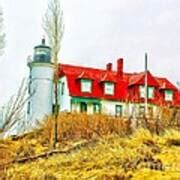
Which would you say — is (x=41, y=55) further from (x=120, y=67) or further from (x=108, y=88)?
(x=120, y=67)

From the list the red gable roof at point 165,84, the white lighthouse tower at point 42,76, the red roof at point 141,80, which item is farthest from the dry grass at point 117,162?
the red gable roof at point 165,84

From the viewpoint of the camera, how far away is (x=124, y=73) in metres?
34.7

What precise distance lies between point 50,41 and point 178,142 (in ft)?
25.9

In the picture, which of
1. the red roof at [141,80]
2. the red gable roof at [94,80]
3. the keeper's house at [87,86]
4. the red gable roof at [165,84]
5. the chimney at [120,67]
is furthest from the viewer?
the red gable roof at [165,84]

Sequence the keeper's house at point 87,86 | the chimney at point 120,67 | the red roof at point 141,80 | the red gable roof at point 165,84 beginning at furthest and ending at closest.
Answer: the red gable roof at point 165,84, the chimney at point 120,67, the red roof at point 141,80, the keeper's house at point 87,86

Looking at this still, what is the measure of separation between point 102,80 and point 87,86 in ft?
3.94

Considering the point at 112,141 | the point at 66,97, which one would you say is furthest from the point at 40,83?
the point at 112,141

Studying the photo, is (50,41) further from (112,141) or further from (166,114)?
(112,141)

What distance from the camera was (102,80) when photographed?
106ft

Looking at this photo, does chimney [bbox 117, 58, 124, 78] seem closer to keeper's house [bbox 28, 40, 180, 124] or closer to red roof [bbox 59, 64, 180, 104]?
keeper's house [bbox 28, 40, 180, 124]

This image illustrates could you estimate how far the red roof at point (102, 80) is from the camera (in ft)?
103

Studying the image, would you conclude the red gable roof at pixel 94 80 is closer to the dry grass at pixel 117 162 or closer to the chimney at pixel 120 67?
the chimney at pixel 120 67

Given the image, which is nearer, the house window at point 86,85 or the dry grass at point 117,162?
the dry grass at point 117,162

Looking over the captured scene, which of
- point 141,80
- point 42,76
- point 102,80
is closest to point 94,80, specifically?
point 102,80
